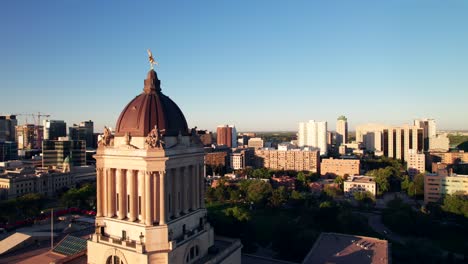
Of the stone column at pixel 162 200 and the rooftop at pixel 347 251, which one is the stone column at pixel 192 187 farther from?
the rooftop at pixel 347 251

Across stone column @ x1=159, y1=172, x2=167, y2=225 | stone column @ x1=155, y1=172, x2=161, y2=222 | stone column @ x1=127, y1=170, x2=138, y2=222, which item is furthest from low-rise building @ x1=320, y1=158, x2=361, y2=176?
stone column @ x1=127, y1=170, x2=138, y2=222

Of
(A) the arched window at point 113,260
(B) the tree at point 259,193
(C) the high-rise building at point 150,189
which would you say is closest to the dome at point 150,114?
(C) the high-rise building at point 150,189

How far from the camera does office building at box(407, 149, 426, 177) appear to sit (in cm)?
13338

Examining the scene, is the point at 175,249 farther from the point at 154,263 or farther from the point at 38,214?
the point at 38,214

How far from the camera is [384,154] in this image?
7392 inches

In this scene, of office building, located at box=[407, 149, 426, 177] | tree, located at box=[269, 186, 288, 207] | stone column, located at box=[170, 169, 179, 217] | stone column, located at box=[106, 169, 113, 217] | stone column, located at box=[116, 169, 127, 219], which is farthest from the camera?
office building, located at box=[407, 149, 426, 177]

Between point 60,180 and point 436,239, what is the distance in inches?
4074

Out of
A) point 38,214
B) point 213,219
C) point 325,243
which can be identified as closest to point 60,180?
point 38,214

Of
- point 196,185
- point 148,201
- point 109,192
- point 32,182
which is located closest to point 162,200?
point 148,201

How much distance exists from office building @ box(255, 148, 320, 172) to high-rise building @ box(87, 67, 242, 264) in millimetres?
132678

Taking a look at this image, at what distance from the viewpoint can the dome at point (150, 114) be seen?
2144 cm

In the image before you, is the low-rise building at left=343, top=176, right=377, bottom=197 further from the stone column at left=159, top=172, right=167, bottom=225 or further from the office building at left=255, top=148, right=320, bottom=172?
the stone column at left=159, top=172, right=167, bottom=225

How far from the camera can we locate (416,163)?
13512cm

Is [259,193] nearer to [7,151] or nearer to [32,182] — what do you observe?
[32,182]
